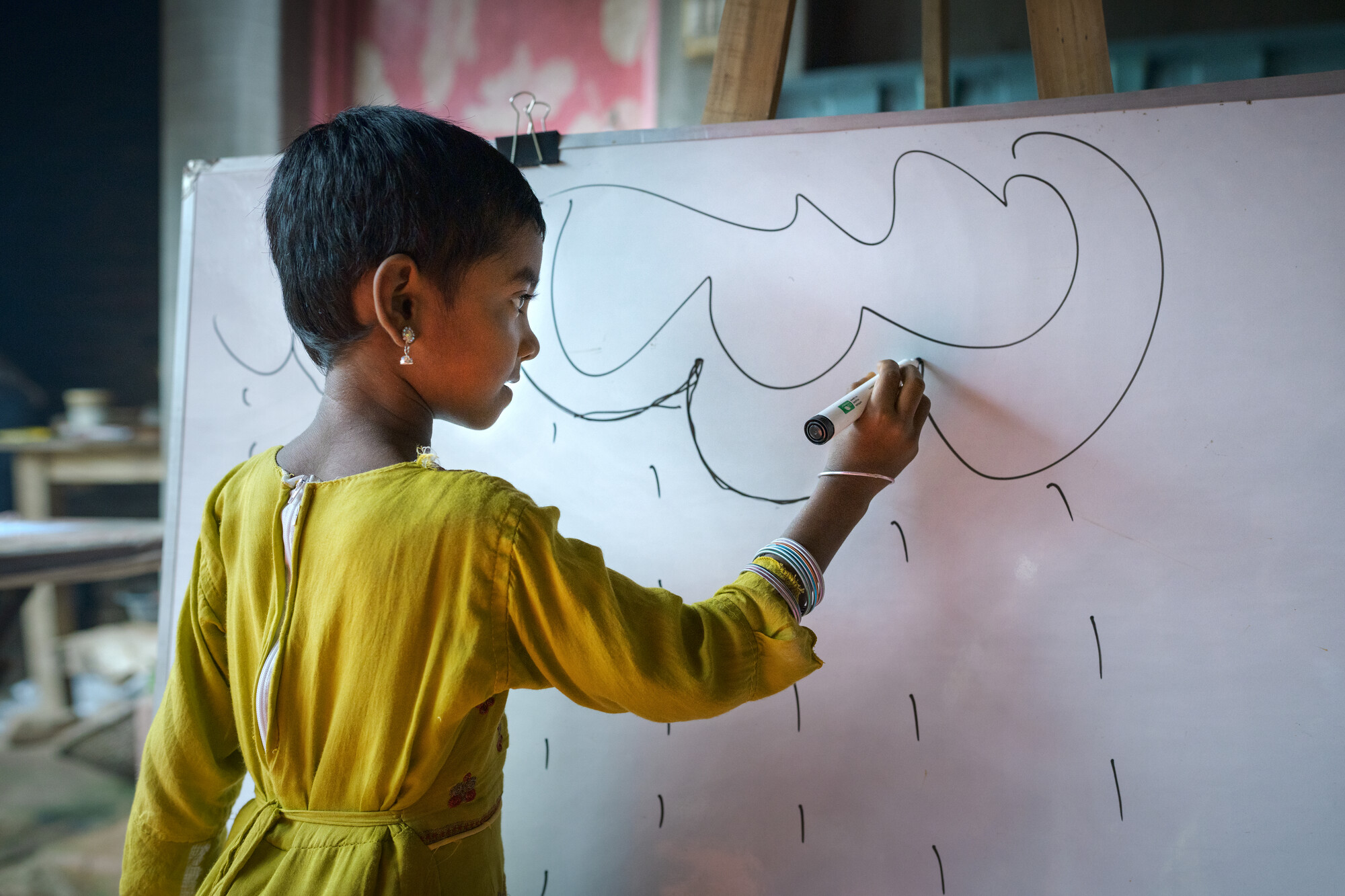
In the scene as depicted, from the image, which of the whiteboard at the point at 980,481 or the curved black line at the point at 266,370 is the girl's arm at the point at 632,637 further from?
the curved black line at the point at 266,370

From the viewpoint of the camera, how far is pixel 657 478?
31.2 inches

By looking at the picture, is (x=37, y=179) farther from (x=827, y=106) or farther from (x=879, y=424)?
(x=879, y=424)

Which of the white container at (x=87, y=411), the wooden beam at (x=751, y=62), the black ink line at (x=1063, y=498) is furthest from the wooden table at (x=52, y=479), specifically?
the black ink line at (x=1063, y=498)

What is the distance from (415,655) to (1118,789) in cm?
58

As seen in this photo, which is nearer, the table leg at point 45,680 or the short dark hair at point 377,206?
the short dark hair at point 377,206

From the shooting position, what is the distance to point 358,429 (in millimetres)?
555

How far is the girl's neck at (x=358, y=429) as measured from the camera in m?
0.54

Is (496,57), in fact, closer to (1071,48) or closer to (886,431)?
(1071,48)

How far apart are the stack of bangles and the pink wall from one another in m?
1.56

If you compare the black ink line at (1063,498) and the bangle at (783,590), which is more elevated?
the black ink line at (1063,498)

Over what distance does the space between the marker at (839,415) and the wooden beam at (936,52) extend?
0.98 feet

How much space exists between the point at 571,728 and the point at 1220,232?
0.73 metres

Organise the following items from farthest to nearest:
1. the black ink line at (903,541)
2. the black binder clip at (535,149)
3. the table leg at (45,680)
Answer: the table leg at (45,680) → the black binder clip at (535,149) → the black ink line at (903,541)

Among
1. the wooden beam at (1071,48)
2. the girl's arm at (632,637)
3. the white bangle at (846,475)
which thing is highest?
the wooden beam at (1071,48)
